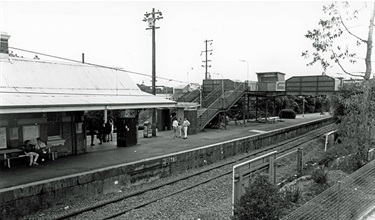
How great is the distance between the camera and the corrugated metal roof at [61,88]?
37.2 feet

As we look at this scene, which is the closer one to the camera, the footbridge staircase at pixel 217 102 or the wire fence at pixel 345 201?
the wire fence at pixel 345 201

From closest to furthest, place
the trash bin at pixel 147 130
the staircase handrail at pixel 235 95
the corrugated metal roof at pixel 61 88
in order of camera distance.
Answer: the corrugated metal roof at pixel 61 88 < the trash bin at pixel 147 130 < the staircase handrail at pixel 235 95

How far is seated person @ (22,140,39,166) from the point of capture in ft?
40.5

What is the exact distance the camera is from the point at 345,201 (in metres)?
7.14

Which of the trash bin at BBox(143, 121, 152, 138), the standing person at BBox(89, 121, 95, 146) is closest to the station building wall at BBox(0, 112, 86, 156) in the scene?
the standing person at BBox(89, 121, 95, 146)

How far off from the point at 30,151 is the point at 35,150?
8.8 inches

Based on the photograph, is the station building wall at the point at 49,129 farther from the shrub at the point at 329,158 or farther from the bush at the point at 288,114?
the bush at the point at 288,114

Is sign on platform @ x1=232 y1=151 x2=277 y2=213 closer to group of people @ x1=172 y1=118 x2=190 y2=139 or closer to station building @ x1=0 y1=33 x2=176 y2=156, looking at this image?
station building @ x1=0 y1=33 x2=176 y2=156

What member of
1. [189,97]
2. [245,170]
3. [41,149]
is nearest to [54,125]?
[41,149]

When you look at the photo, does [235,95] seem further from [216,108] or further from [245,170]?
[245,170]

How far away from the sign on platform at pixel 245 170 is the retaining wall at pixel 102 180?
611cm

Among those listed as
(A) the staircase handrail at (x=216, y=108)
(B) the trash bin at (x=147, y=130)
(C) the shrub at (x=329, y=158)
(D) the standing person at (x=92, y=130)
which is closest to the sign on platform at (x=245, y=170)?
(C) the shrub at (x=329, y=158)

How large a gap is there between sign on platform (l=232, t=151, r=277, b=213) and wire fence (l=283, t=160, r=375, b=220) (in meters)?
1.33

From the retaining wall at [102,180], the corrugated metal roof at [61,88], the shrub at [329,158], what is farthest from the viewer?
the shrub at [329,158]
